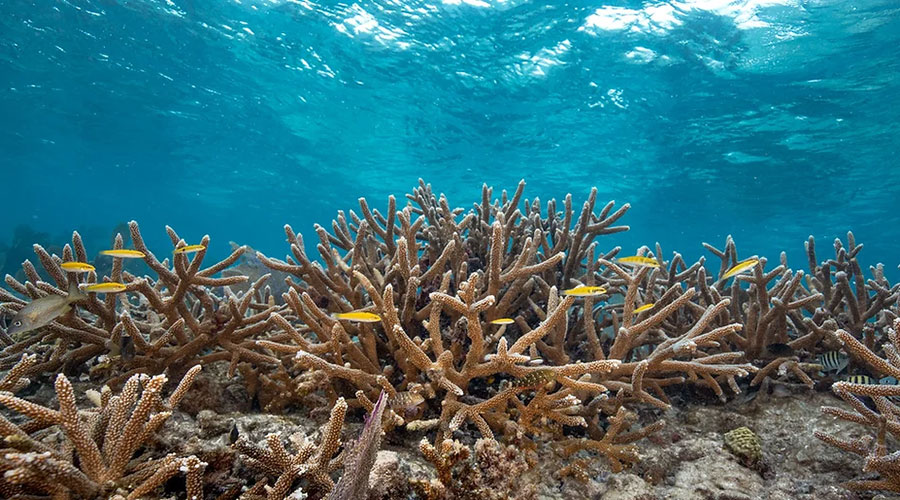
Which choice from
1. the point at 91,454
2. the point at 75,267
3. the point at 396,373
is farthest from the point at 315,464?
the point at 75,267

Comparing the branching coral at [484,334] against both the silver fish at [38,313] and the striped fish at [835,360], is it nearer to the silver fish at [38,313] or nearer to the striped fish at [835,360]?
the striped fish at [835,360]

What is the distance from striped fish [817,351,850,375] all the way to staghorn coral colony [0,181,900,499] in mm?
18

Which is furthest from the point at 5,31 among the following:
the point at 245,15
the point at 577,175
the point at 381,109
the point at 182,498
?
the point at 577,175

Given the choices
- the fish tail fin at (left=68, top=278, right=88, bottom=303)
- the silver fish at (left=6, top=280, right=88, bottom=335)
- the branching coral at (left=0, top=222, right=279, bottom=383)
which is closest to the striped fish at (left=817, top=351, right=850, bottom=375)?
the branching coral at (left=0, top=222, right=279, bottom=383)

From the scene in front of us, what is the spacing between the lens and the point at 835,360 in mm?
3391

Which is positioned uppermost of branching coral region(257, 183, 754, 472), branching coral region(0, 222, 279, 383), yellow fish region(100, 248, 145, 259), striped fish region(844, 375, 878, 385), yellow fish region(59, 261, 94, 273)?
striped fish region(844, 375, 878, 385)

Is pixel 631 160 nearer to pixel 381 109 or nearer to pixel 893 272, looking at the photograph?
pixel 381 109

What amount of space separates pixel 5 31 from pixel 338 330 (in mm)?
24115

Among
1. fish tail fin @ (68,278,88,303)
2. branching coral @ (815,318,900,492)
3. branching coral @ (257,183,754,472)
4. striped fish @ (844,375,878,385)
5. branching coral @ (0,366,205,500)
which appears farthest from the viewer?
striped fish @ (844,375,878,385)

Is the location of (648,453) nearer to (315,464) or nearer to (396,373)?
(396,373)

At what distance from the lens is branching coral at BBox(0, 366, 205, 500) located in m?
1.60

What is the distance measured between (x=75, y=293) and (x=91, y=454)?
1833 mm

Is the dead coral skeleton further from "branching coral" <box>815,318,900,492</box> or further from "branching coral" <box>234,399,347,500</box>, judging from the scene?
"branching coral" <box>815,318,900,492</box>

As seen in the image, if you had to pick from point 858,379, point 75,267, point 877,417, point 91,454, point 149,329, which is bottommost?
point 149,329
